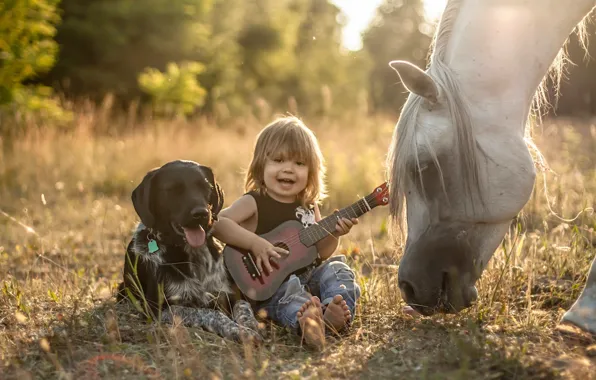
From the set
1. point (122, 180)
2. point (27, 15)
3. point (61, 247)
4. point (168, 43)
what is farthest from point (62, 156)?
point (168, 43)

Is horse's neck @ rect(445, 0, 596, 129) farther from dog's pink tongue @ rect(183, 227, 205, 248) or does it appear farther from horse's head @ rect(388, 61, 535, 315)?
dog's pink tongue @ rect(183, 227, 205, 248)

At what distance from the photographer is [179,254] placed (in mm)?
3279

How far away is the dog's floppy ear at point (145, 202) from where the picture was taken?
3205 mm

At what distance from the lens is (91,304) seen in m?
3.57

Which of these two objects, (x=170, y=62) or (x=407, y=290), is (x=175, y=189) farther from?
(x=170, y=62)

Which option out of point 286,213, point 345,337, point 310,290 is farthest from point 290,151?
point 345,337

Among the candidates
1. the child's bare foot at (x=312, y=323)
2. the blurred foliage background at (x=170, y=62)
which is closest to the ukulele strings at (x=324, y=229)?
the child's bare foot at (x=312, y=323)

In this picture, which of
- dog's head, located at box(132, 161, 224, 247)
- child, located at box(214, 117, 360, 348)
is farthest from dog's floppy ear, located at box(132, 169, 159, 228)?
child, located at box(214, 117, 360, 348)

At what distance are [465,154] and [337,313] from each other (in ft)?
2.97

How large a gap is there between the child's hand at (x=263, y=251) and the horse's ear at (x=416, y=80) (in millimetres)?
1117

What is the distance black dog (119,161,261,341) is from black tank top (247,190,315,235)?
0.99 feet

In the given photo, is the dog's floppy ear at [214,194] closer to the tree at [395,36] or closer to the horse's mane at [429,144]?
the horse's mane at [429,144]

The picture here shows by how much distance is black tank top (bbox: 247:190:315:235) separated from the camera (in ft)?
11.6

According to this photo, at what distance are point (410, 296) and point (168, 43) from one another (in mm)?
14349
